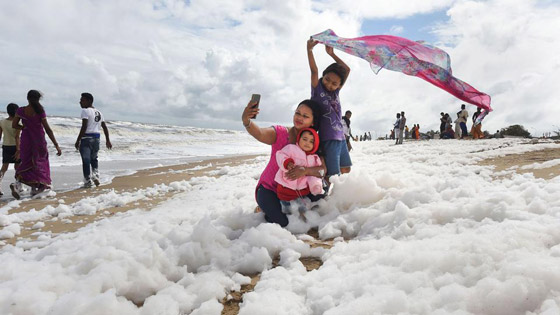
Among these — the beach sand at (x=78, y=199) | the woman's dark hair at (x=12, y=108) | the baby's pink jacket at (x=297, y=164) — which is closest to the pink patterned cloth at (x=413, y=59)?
the baby's pink jacket at (x=297, y=164)

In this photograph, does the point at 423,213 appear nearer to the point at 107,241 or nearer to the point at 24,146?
the point at 107,241

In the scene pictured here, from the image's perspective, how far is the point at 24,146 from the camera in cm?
652

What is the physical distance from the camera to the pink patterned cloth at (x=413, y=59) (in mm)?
4074

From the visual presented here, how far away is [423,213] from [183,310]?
75.2 inches

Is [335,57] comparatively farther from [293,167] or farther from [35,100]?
[35,100]

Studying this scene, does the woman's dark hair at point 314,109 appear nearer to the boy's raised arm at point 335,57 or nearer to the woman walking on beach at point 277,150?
the woman walking on beach at point 277,150

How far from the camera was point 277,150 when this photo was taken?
350 centimetres

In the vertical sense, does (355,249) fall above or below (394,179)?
below

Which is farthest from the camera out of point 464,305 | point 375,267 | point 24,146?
point 24,146

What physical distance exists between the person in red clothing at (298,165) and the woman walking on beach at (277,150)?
6 cm

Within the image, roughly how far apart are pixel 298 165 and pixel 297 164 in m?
0.02

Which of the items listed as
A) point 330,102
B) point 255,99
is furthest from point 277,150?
point 330,102

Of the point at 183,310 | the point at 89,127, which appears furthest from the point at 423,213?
the point at 89,127

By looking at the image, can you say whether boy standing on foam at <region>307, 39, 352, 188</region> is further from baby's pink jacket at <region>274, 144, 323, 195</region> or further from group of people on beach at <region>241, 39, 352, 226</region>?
baby's pink jacket at <region>274, 144, 323, 195</region>
